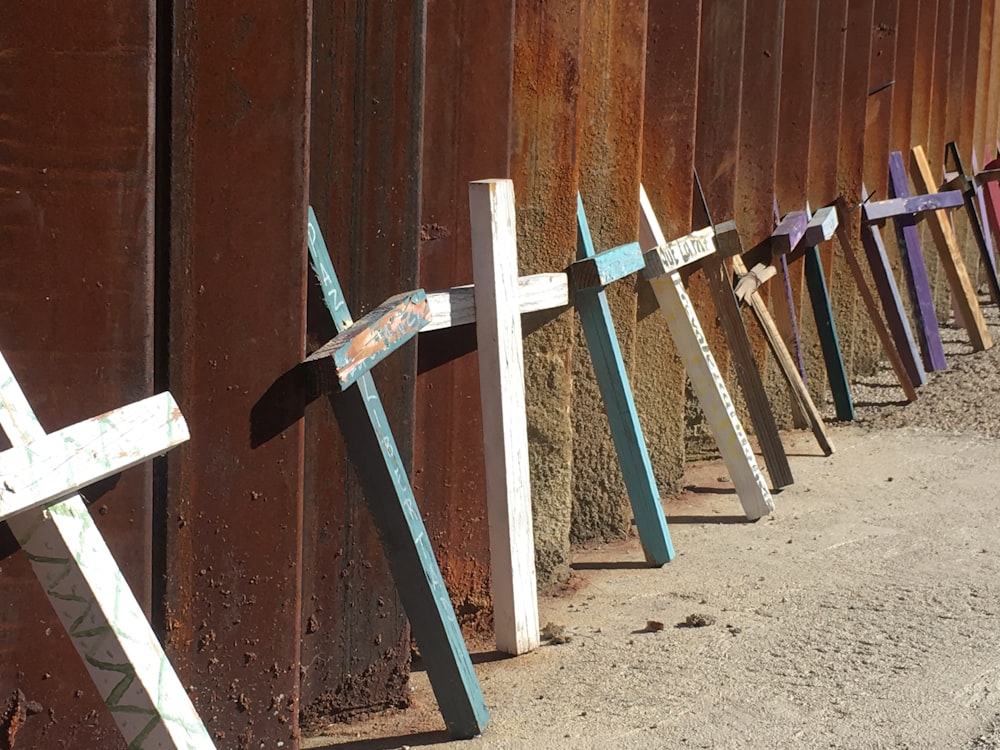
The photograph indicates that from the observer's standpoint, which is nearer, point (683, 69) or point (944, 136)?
point (683, 69)

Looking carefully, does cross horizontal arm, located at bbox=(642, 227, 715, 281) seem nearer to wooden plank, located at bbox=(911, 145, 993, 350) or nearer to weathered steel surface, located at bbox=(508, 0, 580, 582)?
weathered steel surface, located at bbox=(508, 0, 580, 582)

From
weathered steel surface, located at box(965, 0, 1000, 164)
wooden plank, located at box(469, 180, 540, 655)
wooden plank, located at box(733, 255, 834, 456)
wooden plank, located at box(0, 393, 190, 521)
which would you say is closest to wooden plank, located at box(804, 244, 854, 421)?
wooden plank, located at box(733, 255, 834, 456)

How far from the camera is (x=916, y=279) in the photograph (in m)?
8.79

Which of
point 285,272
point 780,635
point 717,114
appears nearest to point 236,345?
point 285,272

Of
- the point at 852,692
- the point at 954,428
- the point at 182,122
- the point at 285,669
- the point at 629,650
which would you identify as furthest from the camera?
the point at 954,428

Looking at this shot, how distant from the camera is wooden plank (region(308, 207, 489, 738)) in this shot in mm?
2912

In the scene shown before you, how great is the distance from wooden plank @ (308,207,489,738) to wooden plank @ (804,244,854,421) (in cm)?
444

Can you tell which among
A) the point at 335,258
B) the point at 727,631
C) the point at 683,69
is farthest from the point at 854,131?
the point at 335,258

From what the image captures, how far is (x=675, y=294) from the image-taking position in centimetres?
504

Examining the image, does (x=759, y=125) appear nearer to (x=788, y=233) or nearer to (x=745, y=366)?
(x=788, y=233)

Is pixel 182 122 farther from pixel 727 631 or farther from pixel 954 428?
pixel 954 428

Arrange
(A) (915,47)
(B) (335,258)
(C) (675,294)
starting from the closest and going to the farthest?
1. (B) (335,258)
2. (C) (675,294)
3. (A) (915,47)

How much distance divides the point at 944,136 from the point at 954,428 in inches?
178

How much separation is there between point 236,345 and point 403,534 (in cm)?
62
